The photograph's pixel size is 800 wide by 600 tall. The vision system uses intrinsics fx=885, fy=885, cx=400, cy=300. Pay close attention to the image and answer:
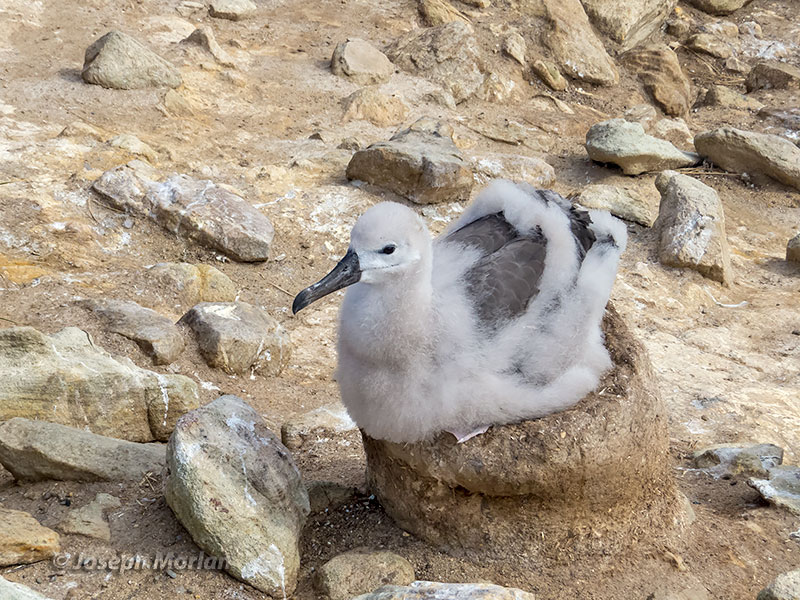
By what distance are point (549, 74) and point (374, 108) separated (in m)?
2.83

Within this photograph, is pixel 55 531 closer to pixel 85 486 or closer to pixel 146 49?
pixel 85 486

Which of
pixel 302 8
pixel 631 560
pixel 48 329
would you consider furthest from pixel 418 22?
pixel 631 560

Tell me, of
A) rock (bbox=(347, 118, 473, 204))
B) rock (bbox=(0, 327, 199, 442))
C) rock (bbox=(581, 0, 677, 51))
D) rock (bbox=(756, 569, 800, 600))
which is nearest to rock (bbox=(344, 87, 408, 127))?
rock (bbox=(347, 118, 473, 204))

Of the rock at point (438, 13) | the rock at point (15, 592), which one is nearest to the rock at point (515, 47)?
the rock at point (438, 13)

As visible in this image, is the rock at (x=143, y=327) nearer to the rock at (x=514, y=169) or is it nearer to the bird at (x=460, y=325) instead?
the bird at (x=460, y=325)

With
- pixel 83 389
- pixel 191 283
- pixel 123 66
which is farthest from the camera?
pixel 123 66

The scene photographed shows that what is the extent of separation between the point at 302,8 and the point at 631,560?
31.2 ft

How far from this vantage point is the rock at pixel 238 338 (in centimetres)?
551

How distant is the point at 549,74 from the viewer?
11.2 meters

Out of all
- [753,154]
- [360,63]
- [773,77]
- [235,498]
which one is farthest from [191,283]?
[773,77]

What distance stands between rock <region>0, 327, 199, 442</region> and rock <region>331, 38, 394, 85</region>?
20.7ft

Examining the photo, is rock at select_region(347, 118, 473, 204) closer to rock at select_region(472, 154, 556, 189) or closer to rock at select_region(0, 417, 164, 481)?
rock at select_region(472, 154, 556, 189)

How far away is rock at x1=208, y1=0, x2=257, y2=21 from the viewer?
10844 mm

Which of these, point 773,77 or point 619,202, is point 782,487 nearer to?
point 619,202
